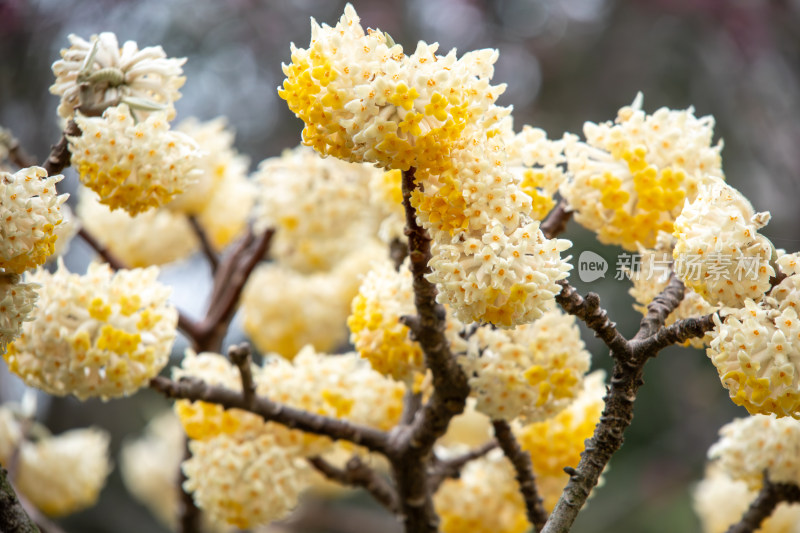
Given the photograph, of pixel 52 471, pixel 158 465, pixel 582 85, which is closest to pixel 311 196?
pixel 52 471

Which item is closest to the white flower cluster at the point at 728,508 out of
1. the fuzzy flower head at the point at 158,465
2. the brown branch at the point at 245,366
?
the brown branch at the point at 245,366

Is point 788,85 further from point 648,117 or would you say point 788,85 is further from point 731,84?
point 648,117

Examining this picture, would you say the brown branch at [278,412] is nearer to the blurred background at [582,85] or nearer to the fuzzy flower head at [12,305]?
the fuzzy flower head at [12,305]

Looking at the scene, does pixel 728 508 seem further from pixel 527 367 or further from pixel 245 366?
pixel 245 366

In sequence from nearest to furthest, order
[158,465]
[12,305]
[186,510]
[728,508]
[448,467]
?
[12,305] < [448,467] < [728,508] < [186,510] < [158,465]

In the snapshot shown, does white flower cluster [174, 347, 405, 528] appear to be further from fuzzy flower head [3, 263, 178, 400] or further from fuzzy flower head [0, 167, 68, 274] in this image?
fuzzy flower head [0, 167, 68, 274]

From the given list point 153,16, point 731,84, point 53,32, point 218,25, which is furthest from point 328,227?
point 731,84
